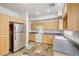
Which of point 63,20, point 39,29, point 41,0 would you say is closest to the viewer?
point 41,0

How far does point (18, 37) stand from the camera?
2820 millimetres

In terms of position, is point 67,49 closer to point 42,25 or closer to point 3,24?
Answer: point 42,25

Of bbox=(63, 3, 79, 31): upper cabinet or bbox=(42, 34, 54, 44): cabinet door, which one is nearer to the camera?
bbox=(63, 3, 79, 31): upper cabinet

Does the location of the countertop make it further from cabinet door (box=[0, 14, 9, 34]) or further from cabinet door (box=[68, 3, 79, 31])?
cabinet door (box=[0, 14, 9, 34])

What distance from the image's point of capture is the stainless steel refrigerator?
2.61 m

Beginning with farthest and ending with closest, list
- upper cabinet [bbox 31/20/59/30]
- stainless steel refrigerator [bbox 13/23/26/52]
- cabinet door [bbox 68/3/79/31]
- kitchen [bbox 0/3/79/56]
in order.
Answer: stainless steel refrigerator [bbox 13/23/26/52] < upper cabinet [bbox 31/20/59/30] < kitchen [bbox 0/3/79/56] < cabinet door [bbox 68/3/79/31]

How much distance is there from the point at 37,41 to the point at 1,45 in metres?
0.92

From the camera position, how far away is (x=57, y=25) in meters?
1.84

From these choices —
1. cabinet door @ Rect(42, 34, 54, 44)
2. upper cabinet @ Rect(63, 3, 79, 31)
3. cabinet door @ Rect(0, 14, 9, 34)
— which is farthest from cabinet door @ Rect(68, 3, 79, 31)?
cabinet door @ Rect(0, 14, 9, 34)

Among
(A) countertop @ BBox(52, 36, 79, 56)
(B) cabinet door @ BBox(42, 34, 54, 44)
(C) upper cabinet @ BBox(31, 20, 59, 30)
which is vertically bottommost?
(A) countertop @ BBox(52, 36, 79, 56)

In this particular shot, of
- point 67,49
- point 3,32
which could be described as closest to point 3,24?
point 3,32

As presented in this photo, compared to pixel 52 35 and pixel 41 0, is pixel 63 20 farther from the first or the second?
pixel 41 0

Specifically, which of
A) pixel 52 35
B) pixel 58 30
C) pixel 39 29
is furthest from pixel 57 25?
pixel 39 29

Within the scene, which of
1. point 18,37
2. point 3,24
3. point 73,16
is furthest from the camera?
point 18,37
